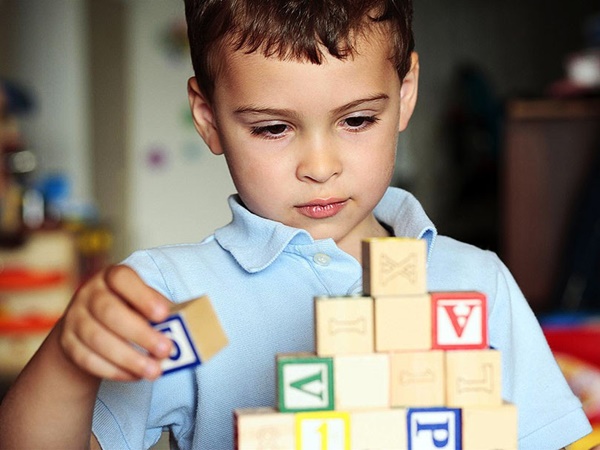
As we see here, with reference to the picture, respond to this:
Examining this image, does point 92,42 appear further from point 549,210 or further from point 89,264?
point 549,210

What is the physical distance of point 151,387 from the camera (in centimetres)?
81

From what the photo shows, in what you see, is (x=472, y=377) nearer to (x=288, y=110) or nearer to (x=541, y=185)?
(x=288, y=110)

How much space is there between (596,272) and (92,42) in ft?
10.2

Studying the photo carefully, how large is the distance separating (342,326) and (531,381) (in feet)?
1.28

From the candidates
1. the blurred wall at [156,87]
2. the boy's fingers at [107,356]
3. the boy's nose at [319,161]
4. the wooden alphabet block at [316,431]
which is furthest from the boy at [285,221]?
the blurred wall at [156,87]

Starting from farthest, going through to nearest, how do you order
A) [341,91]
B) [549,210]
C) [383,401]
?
[549,210] < [341,91] < [383,401]

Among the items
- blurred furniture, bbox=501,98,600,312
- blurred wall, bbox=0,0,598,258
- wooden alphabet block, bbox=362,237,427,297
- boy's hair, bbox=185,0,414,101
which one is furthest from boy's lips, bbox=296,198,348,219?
blurred wall, bbox=0,0,598,258

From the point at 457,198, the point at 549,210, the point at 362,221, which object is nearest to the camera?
the point at 362,221

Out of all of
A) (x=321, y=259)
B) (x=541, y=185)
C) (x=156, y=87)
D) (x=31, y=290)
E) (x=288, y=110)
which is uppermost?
(x=156, y=87)

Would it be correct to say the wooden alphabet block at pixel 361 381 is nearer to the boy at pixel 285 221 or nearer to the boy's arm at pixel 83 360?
the boy's arm at pixel 83 360

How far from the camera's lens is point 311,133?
0.77 m

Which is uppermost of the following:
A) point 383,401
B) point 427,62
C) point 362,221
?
A: point 427,62

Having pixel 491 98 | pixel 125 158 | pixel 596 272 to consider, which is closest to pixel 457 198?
pixel 491 98

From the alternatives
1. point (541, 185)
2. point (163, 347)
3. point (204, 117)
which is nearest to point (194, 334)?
point (163, 347)
